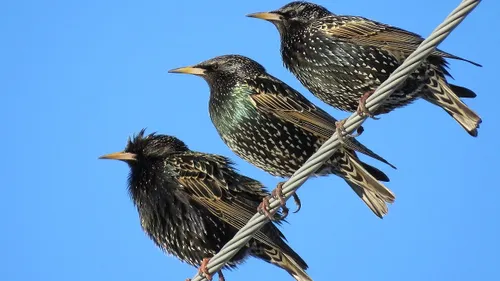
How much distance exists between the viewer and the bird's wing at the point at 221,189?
6.80 m

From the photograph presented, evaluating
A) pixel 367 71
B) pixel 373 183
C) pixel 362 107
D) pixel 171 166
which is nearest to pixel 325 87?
pixel 367 71

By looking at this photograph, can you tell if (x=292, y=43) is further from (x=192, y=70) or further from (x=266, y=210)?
(x=266, y=210)

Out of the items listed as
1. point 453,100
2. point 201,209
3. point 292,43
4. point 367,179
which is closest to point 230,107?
point 292,43

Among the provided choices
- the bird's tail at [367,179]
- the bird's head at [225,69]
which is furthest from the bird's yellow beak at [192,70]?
the bird's tail at [367,179]

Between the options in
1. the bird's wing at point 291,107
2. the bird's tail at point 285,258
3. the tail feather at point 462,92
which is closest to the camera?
the bird's tail at point 285,258

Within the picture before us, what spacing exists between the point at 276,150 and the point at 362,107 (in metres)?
1.67

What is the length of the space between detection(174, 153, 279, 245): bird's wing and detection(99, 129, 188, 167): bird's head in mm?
217

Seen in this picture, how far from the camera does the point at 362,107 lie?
18.7ft

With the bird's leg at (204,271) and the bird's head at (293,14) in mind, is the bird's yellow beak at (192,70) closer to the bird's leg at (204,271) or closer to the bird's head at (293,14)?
the bird's head at (293,14)

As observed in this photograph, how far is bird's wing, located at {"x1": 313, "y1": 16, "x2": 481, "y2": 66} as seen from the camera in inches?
292

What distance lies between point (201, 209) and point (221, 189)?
0.18 metres

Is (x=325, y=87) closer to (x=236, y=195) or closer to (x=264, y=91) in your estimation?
(x=264, y=91)

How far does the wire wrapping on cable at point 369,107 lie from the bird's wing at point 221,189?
619mm

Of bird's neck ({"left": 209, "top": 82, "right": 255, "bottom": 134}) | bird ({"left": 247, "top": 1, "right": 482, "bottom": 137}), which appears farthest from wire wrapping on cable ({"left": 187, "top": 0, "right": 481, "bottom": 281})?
bird ({"left": 247, "top": 1, "right": 482, "bottom": 137})
